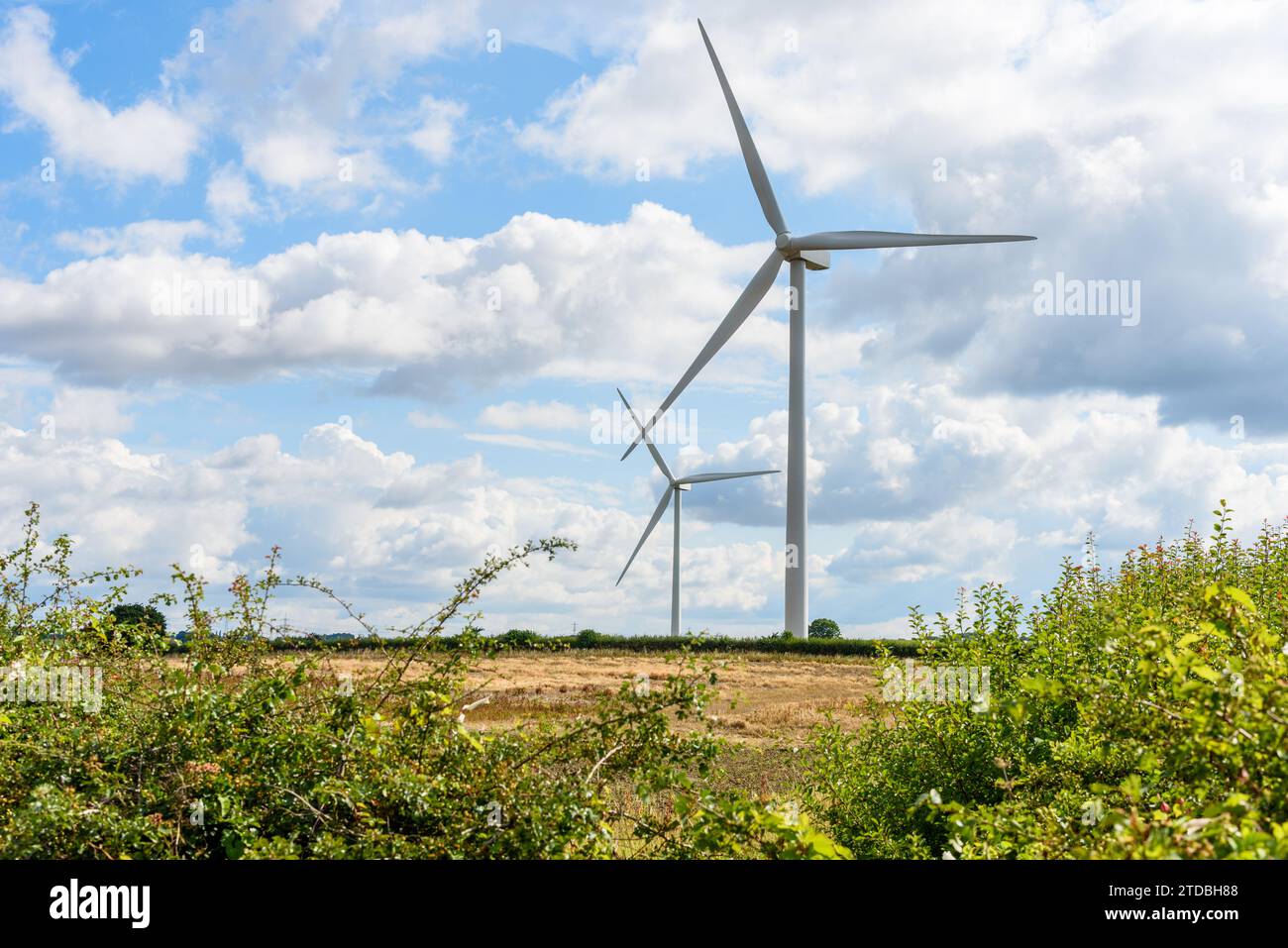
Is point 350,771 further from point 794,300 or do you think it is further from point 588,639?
point 588,639

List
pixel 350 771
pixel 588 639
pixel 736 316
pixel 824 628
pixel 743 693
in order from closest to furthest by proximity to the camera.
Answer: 1. pixel 350 771
2. pixel 743 693
3. pixel 736 316
4. pixel 588 639
5. pixel 824 628

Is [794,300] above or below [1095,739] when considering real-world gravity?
above

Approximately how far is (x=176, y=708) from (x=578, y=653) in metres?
41.5

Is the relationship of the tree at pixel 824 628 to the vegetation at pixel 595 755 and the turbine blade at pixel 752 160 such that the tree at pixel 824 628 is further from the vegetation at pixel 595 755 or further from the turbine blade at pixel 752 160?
the vegetation at pixel 595 755

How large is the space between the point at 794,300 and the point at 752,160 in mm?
5755

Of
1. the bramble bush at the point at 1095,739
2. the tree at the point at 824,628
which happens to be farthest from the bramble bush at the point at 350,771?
the tree at the point at 824,628

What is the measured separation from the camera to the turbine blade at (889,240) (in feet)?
123

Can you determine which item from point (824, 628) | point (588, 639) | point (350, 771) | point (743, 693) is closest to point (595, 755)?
point (350, 771)

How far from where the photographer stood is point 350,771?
580cm
